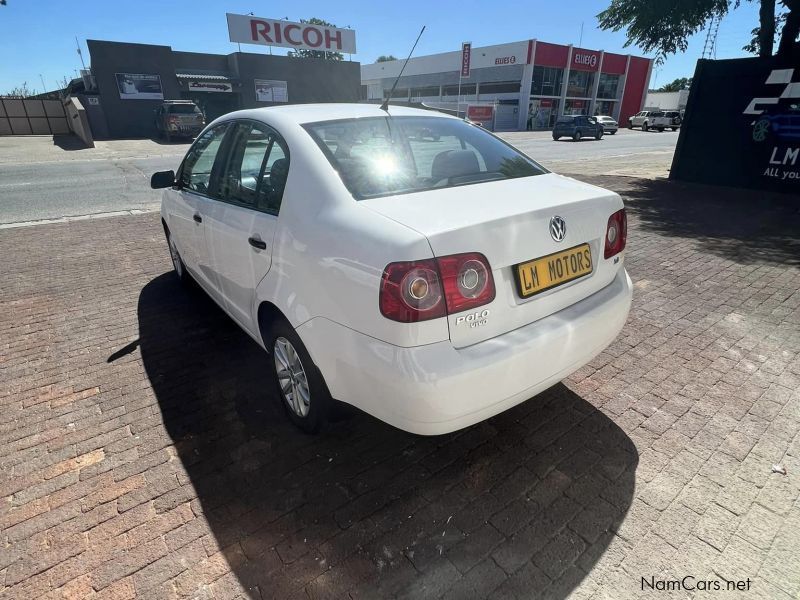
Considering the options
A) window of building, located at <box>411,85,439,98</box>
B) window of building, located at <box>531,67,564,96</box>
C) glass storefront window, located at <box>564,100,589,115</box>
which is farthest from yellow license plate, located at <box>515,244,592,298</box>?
window of building, located at <box>411,85,439,98</box>

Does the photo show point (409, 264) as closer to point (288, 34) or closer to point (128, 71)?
point (128, 71)

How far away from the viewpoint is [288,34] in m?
36.2

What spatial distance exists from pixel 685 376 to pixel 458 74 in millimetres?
54345

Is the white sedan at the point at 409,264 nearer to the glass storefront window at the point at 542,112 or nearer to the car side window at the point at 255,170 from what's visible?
the car side window at the point at 255,170

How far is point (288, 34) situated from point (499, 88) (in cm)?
2172

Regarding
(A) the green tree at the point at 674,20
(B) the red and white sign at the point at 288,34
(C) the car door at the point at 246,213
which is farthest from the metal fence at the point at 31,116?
(C) the car door at the point at 246,213

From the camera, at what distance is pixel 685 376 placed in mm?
3162

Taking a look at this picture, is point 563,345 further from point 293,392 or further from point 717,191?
point 717,191

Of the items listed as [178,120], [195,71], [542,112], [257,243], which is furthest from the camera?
[542,112]

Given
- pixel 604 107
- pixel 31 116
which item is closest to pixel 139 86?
pixel 31 116

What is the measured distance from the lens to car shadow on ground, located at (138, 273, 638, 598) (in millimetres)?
1869

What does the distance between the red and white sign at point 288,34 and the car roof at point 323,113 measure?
37848mm

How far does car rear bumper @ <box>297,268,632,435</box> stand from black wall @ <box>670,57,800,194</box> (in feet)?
34.5

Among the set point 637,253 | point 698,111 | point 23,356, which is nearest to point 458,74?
point 698,111
